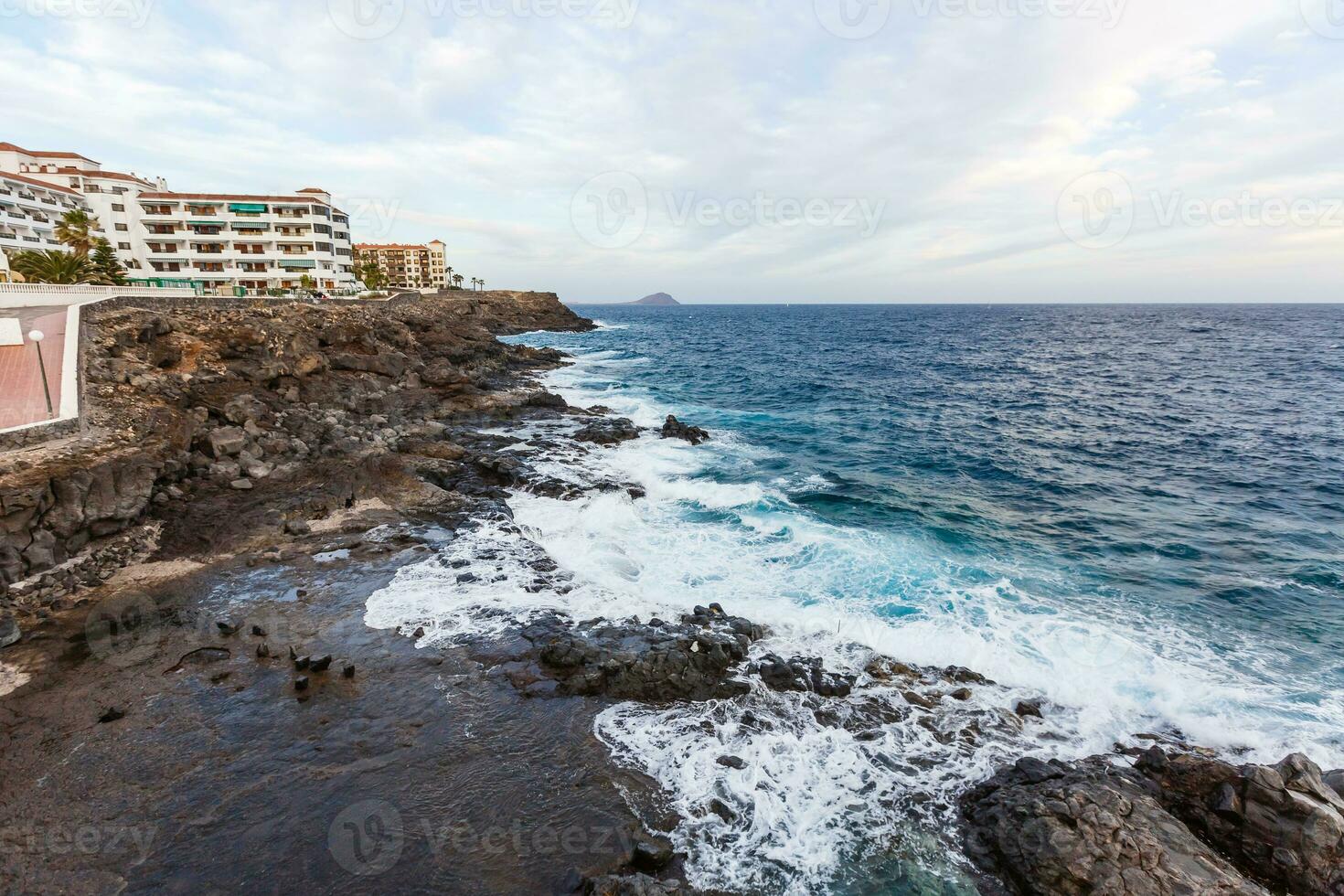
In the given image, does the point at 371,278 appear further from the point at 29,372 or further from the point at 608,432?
the point at 608,432

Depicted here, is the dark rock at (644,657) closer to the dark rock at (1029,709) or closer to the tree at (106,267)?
the dark rock at (1029,709)

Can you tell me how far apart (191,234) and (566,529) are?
227ft

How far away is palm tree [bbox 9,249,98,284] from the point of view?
3944cm

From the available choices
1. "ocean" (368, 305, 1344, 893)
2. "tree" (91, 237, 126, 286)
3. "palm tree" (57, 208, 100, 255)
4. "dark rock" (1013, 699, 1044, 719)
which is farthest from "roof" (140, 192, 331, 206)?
"dark rock" (1013, 699, 1044, 719)

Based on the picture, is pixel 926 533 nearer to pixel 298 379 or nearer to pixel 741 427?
pixel 741 427

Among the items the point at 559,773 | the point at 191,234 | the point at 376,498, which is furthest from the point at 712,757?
the point at 191,234

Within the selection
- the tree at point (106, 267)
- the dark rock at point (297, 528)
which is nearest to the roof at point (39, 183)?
the tree at point (106, 267)

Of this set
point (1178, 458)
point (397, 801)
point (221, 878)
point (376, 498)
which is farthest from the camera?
point (1178, 458)

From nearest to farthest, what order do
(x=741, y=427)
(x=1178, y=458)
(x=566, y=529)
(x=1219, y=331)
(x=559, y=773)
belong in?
1. (x=559, y=773)
2. (x=566, y=529)
3. (x=1178, y=458)
4. (x=741, y=427)
5. (x=1219, y=331)

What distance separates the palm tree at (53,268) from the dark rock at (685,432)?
43626 mm

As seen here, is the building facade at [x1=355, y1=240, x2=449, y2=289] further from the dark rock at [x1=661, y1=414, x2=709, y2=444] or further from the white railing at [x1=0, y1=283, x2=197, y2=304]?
the dark rock at [x1=661, y1=414, x2=709, y2=444]

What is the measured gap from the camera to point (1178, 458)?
29.0 meters

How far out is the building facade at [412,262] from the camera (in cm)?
14062

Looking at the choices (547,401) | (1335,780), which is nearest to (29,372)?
(547,401)
